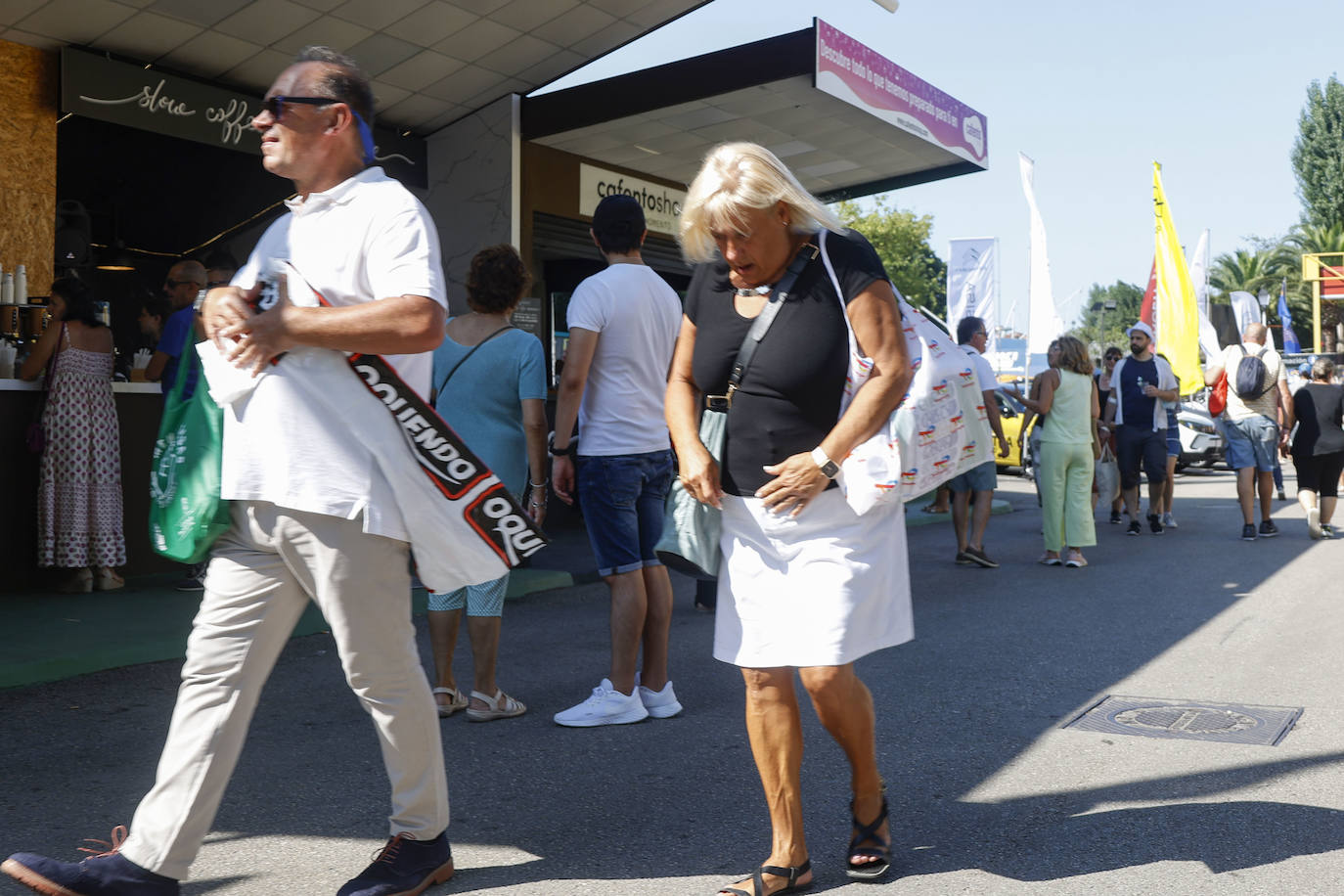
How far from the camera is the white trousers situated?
9.18ft

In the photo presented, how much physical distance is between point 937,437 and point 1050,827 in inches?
50.4

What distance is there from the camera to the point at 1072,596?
8.36 m

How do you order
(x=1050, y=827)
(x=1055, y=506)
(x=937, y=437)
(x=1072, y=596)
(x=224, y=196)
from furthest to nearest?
(x=224, y=196), (x=1055, y=506), (x=1072, y=596), (x=1050, y=827), (x=937, y=437)

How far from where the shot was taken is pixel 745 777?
4199 millimetres

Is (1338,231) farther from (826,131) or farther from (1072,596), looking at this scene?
(1072,596)

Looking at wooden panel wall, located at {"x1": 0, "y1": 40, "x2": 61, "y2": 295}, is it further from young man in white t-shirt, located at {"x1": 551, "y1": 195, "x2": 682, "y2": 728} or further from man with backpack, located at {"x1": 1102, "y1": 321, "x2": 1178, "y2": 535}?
man with backpack, located at {"x1": 1102, "y1": 321, "x2": 1178, "y2": 535}

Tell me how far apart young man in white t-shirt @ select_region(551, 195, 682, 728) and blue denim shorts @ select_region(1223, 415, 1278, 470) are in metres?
9.00

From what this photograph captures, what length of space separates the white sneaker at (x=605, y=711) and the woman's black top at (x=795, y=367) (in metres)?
1.84

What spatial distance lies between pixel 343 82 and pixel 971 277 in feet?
76.2

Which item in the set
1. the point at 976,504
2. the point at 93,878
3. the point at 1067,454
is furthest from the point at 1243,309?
the point at 93,878

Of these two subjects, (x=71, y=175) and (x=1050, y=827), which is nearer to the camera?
(x=1050, y=827)

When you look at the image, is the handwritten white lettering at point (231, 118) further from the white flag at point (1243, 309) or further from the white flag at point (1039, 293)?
the white flag at point (1243, 309)

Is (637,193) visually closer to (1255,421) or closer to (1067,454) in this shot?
(1067,454)

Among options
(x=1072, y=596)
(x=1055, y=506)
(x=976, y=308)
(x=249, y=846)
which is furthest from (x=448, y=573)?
(x=976, y=308)
